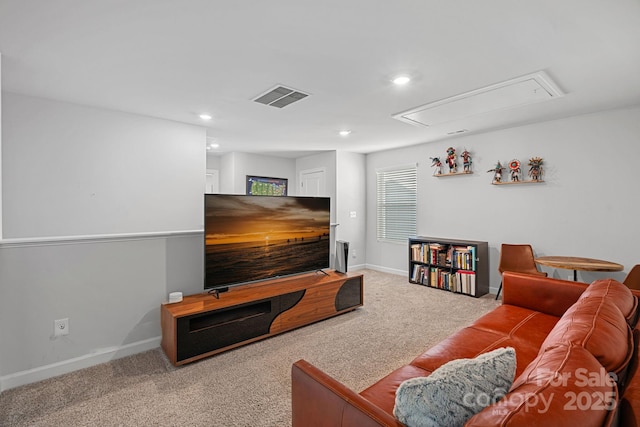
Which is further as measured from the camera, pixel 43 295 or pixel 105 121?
pixel 105 121

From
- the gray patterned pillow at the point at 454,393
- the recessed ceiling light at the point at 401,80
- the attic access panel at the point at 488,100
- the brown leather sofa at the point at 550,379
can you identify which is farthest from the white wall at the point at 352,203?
the gray patterned pillow at the point at 454,393

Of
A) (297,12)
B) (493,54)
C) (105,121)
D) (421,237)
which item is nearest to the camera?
(297,12)

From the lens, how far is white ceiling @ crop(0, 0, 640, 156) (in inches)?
66.7

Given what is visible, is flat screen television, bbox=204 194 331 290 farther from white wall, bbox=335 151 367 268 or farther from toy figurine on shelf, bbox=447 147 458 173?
toy figurine on shelf, bbox=447 147 458 173

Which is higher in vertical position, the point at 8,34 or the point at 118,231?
the point at 8,34

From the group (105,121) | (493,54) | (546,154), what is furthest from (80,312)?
(546,154)

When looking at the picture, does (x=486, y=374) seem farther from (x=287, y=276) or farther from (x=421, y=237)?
(x=421, y=237)

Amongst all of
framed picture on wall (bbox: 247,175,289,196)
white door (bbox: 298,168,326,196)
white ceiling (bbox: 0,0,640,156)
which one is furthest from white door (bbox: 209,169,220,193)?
white ceiling (bbox: 0,0,640,156)

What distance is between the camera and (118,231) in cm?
342

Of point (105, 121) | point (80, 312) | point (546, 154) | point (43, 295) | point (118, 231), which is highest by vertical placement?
point (105, 121)

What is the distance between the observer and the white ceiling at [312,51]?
1694mm

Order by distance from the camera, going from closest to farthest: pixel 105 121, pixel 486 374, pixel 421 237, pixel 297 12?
pixel 486 374 < pixel 297 12 < pixel 105 121 < pixel 421 237

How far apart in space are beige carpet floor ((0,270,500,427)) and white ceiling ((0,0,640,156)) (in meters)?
2.40

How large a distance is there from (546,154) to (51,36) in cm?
512
